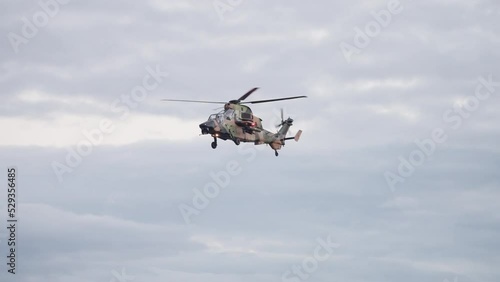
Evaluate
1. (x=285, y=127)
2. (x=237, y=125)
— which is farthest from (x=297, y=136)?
(x=237, y=125)

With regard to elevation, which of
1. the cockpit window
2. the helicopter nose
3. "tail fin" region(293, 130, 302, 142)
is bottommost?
the helicopter nose

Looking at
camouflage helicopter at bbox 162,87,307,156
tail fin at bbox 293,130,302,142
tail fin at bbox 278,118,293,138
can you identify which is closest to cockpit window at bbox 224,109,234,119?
camouflage helicopter at bbox 162,87,307,156

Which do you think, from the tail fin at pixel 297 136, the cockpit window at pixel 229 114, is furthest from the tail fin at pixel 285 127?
the cockpit window at pixel 229 114

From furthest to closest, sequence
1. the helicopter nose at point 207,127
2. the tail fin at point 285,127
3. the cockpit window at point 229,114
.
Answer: the tail fin at point 285,127, the cockpit window at point 229,114, the helicopter nose at point 207,127

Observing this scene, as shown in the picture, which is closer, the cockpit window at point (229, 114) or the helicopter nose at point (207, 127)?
the helicopter nose at point (207, 127)

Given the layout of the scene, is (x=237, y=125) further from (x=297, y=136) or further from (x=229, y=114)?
(x=297, y=136)

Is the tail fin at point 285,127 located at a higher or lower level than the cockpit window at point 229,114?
higher

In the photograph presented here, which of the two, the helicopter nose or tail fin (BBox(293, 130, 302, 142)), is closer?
the helicopter nose

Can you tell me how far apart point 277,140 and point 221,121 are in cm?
1559

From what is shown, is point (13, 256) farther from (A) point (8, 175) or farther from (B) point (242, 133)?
(B) point (242, 133)

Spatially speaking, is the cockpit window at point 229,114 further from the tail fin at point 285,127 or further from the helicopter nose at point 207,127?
the tail fin at point 285,127

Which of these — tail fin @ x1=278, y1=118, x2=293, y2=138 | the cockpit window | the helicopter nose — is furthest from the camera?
tail fin @ x1=278, y1=118, x2=293, y2=138

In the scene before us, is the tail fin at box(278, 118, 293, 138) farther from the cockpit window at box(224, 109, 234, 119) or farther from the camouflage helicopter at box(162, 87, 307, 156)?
the cockpit window at box(224, 109, 234, 119)

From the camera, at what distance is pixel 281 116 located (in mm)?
145625
